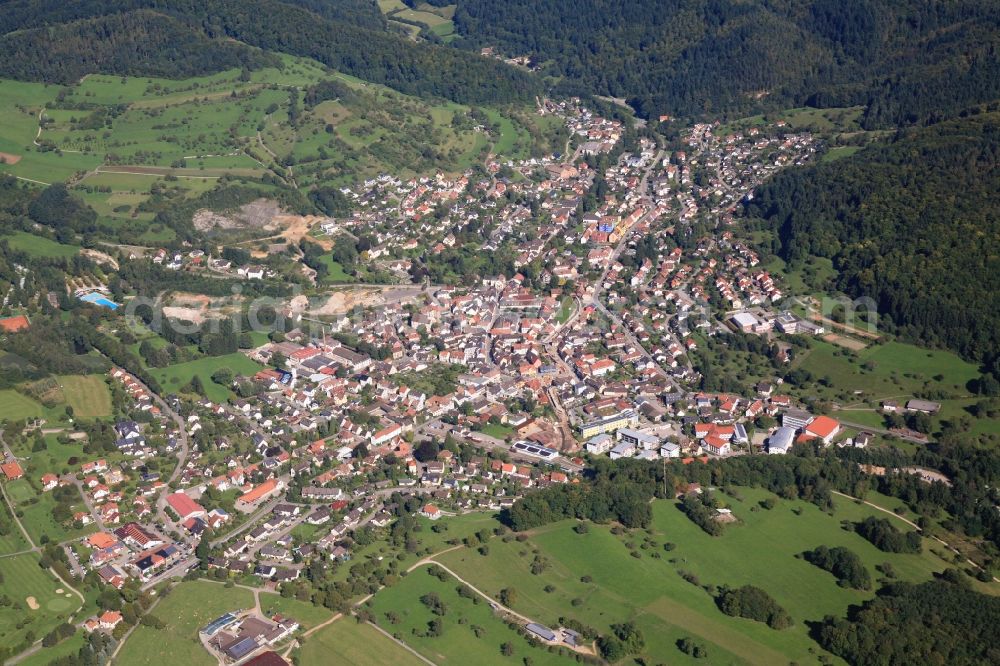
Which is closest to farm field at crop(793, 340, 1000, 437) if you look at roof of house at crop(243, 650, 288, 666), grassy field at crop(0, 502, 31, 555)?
roof of house at crop(243, 650, 288, 666)

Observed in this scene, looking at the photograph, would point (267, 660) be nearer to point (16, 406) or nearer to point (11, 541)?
point (11, 541)

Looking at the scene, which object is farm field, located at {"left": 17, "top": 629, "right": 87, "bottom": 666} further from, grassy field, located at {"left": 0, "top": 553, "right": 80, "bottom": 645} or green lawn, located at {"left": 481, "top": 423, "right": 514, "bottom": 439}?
green lawn, located at {"left": 481, "top": 423, "right": 514, "bottom": 439}

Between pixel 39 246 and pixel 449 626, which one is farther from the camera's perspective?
pixel 39 246

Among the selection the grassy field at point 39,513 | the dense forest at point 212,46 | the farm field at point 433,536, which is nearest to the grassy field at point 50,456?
the grassy field at point 39,513

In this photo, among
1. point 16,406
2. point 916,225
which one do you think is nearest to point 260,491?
point 16,406

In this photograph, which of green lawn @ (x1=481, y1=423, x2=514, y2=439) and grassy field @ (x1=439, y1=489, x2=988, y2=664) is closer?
grassy field @ (x1=439, y1=489, x2=988, y2=664)

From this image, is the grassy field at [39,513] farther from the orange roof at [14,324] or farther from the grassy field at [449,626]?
the orange roof at [14,324]

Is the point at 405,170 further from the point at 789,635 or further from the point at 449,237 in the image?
the point at 789,635
